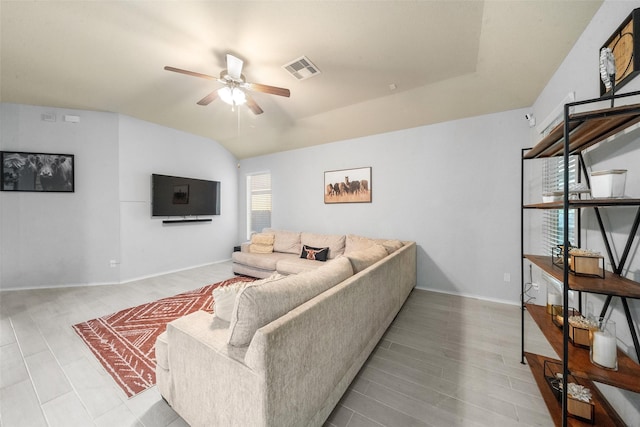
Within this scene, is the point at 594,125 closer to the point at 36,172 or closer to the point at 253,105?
the point at 253,105

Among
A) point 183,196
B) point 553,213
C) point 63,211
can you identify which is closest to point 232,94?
point 183,196

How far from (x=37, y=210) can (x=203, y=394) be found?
482 centimetres

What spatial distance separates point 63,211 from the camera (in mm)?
3818

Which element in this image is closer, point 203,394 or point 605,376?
point 605,376

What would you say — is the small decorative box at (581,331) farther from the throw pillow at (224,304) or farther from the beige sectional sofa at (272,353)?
the throw pillow at (224,304)

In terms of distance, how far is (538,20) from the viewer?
1843 mm

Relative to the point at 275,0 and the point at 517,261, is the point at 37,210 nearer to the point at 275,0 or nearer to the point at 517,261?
the point at 275,0

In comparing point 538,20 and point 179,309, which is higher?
point 538,20

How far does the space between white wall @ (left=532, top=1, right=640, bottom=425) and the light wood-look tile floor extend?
2.02ft

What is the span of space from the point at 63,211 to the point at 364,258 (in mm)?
5071

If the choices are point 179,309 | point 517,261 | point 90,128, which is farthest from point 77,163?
point 517,261

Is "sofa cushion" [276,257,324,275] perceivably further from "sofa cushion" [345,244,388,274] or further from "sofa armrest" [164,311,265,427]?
"sofa armrest" [164,311,265,427]

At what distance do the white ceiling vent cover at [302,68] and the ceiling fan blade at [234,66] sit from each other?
543 millimetres

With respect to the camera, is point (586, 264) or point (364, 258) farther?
point (364, 258)
